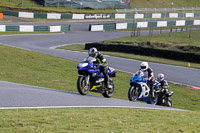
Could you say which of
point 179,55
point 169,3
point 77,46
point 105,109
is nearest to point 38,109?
point 105,109

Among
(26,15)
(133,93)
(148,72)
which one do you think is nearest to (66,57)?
(148,72)

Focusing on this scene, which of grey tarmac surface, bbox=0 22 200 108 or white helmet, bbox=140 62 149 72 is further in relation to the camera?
white helmet, bbox=140 62 149 72

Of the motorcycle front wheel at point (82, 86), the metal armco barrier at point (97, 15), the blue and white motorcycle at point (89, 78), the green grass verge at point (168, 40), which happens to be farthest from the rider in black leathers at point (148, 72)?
the metal armco barrier at point (97, 15)

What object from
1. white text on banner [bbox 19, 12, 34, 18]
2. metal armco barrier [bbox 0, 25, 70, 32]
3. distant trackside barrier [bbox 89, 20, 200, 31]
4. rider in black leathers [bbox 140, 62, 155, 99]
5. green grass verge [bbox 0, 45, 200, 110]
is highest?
white text on banner [bbox 19, 12, 34, 18]

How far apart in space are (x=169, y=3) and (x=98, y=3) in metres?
18.7

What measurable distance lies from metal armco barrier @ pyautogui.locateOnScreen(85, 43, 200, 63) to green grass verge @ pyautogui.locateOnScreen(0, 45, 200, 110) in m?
7.69

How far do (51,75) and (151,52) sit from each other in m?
12.7

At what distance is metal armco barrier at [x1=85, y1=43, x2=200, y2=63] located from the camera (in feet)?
92.9

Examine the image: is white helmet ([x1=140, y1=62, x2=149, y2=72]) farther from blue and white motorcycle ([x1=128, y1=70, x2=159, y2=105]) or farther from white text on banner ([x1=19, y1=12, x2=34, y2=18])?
white text on banner ([x1=19, y1=12, x2=34, y2=18])

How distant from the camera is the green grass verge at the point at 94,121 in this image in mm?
7605

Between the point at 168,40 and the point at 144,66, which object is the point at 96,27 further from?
the point at 144,66

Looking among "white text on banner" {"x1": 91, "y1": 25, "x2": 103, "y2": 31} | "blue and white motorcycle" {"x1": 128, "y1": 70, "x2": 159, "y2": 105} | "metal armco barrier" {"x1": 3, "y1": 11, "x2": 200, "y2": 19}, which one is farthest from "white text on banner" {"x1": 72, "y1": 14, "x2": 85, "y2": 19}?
"blue and white motorcycle" {"x1": 128, "y1": 70, "x2": 159, "y2": 105}

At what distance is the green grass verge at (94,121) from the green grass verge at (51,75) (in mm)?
6727

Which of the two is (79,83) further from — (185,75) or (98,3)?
(98,3)
